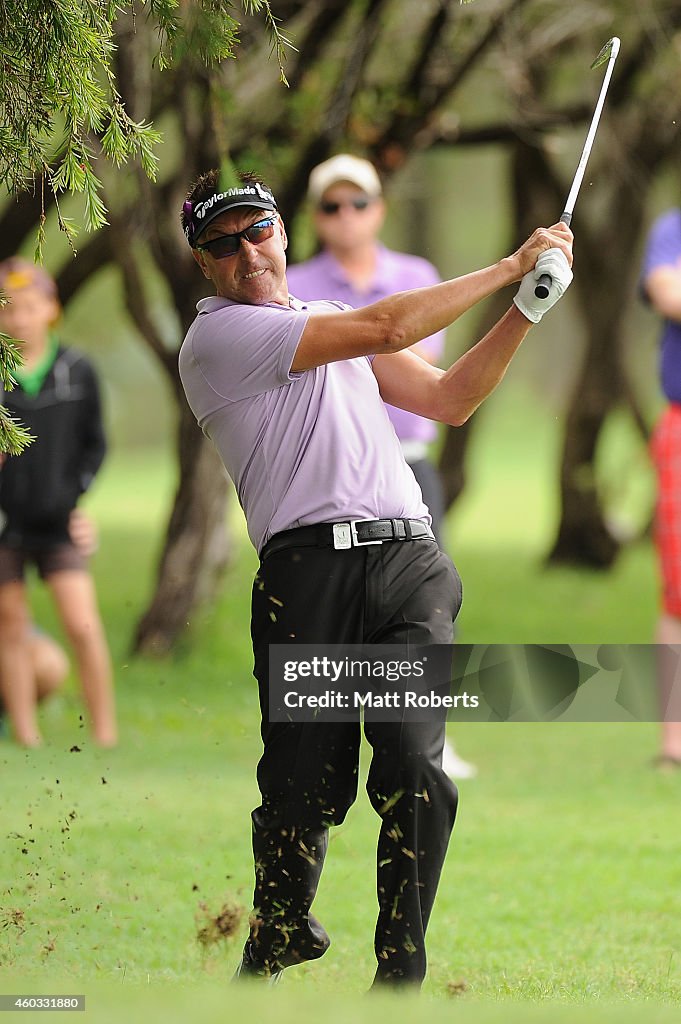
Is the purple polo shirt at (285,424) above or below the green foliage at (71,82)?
below

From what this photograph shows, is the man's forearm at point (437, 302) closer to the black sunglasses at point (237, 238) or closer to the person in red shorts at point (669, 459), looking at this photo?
the black sunglasses at point (237, 238)

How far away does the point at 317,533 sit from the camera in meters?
4.32

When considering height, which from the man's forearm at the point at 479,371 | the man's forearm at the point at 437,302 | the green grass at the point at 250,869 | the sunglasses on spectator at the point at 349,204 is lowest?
the green grass at the point at 250,869

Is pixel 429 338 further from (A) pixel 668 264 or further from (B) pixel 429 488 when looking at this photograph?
(A) pixel 668 264

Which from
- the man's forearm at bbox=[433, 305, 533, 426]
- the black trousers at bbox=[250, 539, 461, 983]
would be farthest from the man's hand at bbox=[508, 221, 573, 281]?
the black trousers at bbox=[250, 539, 461, 983]

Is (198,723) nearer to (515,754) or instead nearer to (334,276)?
(515,754)

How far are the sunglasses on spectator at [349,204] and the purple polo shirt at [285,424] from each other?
3.18 m

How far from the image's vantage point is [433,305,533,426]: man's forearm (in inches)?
167

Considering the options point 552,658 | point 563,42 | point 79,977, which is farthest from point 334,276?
point 563,42

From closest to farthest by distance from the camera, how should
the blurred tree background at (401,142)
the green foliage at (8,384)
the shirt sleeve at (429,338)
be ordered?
the green foliage at (8,384)
the shirt sleeve at (429,338)
the blurred tree background at (401,142)

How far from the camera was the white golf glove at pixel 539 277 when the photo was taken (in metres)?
4.06

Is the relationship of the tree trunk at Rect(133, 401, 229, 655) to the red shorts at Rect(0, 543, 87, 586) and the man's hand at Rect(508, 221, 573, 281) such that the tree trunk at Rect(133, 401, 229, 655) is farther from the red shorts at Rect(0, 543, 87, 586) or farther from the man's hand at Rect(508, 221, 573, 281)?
the man's hand at Rect(508, 221, 573, 281)

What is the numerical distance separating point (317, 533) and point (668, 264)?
3.89 metres

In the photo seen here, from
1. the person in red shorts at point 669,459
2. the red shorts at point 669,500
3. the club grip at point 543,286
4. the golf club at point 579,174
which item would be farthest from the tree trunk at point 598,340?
the club grip at point 543,286
